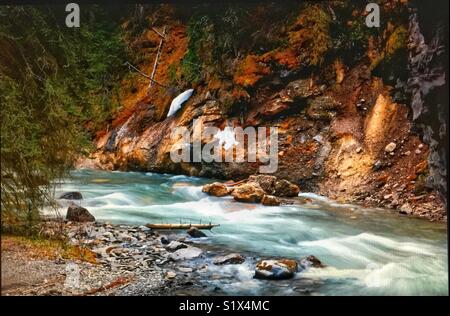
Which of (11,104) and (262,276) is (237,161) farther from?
(11,104)

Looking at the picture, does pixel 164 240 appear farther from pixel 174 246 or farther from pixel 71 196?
pixel 71 196

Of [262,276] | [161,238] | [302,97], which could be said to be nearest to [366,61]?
[302,97]

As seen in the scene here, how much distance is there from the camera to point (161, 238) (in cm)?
469

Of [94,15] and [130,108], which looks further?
[130,108]

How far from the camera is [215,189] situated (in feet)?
16.2

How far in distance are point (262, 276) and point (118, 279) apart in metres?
1.30

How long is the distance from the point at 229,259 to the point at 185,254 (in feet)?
1.40

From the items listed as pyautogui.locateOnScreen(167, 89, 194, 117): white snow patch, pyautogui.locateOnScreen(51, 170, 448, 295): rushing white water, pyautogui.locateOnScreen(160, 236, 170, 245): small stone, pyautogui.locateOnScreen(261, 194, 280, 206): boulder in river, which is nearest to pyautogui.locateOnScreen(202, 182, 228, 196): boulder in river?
pyautogui.locateOnScreen(51, 170, 448, 295): rushing white water

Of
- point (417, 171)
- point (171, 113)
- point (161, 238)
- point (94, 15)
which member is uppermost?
point (94, 15)

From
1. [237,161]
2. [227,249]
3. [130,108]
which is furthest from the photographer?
[130,108]

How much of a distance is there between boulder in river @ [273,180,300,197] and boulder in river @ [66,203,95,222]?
76.0 inches

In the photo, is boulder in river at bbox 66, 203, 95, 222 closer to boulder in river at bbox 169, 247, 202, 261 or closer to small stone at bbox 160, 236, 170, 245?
small stone at bbox 160, 236, 170, 245

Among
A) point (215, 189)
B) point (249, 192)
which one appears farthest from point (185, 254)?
point (249, 192)

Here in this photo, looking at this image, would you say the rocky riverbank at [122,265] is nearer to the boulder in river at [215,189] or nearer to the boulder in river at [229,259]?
the boulder in river at [229,259]
